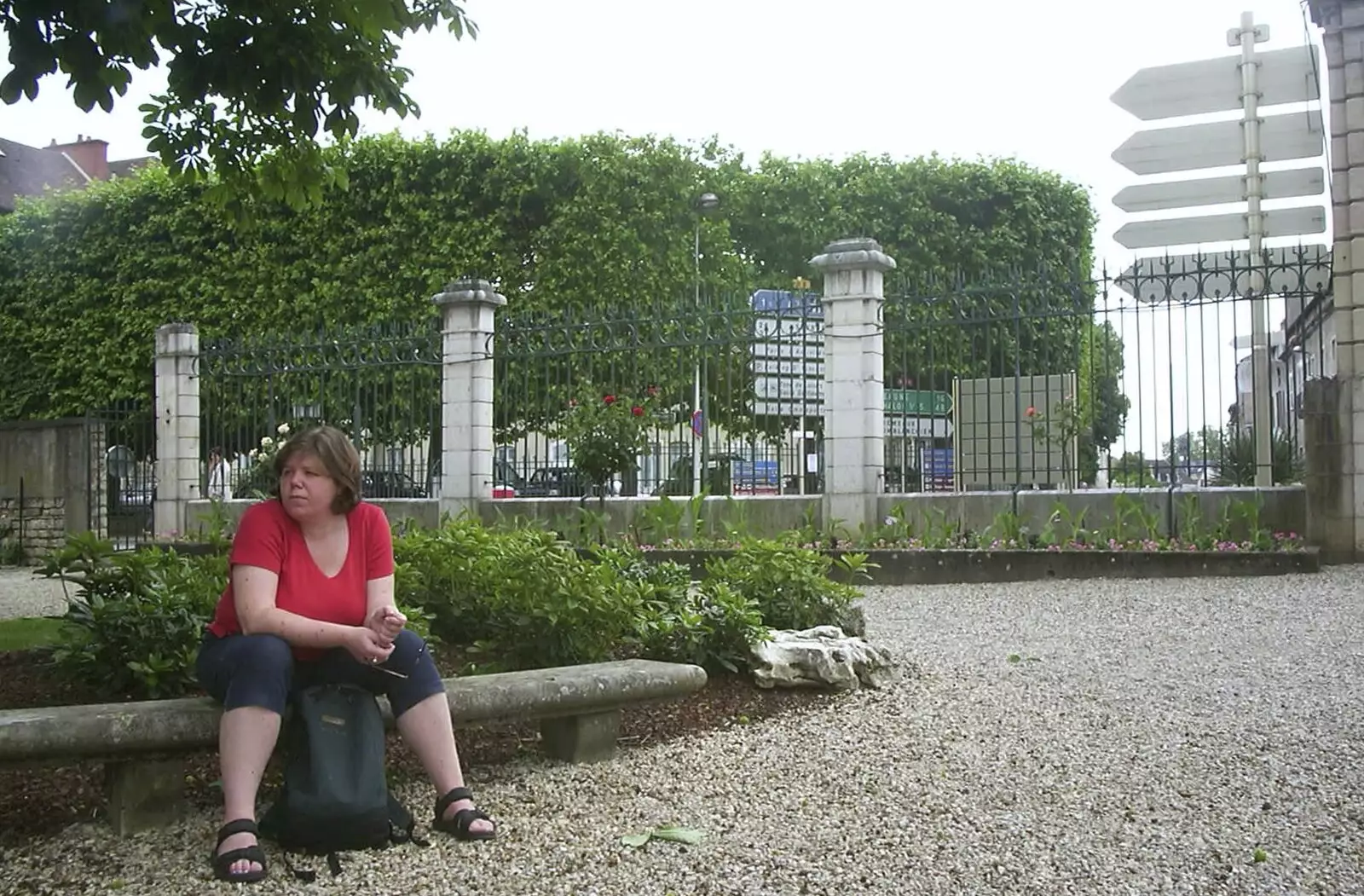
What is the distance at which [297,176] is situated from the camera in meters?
5.53

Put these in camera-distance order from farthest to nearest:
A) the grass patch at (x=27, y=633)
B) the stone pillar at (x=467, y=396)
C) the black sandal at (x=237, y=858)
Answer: the stone pillar at (x=467, y=396)
the grass patch at (x=27, y=633)
the black sandal at (x=237, y=858)

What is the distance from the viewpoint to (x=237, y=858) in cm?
293

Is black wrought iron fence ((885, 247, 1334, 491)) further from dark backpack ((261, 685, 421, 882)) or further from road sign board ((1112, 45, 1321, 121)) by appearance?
dark backpack ((261, 685, 421, 882))

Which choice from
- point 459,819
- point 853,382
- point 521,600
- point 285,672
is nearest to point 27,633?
point 521,600

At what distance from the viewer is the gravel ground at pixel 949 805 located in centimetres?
297

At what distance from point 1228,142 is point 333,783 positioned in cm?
1061

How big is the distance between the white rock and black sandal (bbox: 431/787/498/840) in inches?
70.2

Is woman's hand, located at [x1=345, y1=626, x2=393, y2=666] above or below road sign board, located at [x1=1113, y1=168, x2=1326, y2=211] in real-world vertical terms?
below

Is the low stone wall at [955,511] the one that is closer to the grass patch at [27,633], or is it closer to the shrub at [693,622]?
the grass patch at [27,633]

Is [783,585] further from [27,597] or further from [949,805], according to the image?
[27,597]

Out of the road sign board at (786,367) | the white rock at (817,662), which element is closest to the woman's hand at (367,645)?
the white rock at (817,662)

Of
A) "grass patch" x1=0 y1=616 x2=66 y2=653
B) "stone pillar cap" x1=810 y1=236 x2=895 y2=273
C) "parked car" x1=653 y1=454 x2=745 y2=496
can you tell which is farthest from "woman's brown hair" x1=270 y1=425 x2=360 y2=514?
"parked car" x1=653 y1=454 x2=745 y2=496

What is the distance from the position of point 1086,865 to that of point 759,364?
10109mm

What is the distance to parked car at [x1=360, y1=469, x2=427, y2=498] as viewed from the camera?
13.9 meters
